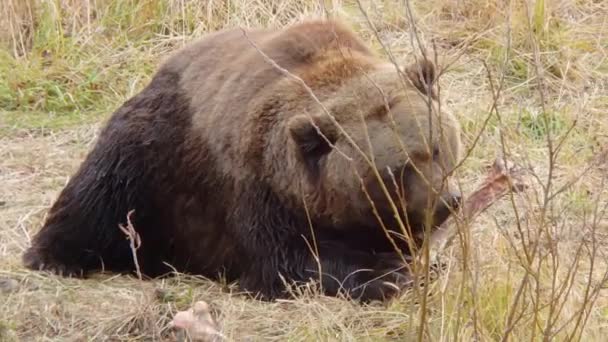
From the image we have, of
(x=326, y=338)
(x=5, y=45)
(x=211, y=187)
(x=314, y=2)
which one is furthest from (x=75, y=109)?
(x=326, y=338)

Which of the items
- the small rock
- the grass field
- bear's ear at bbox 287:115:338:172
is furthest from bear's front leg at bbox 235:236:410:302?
the small rock

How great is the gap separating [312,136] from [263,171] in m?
0.35

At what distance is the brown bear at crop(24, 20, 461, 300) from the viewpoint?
5449 millimetres

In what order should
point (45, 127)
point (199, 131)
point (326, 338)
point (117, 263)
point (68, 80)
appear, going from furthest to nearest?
point (68, 80), point (45, 127), point (117, 263), point (199, 131), point (326, 338)

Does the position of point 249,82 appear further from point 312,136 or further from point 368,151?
point 368,151

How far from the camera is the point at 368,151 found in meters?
5.41

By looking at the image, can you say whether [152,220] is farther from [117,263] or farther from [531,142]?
[531,142]

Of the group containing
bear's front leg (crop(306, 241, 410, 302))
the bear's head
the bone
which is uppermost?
the bear's head

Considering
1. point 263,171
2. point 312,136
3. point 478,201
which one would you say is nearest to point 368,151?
point 312,136

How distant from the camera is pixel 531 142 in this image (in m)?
8.09

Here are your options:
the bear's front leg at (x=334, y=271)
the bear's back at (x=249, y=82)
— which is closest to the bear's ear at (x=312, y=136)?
the bear's back at (x=249, y=82)

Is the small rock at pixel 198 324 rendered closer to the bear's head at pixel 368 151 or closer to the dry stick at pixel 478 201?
the bear's head at pixel 368 151

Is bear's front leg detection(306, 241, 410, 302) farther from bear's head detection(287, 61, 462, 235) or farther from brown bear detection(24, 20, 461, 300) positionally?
bear's head detection(287, 61, 462, 235)

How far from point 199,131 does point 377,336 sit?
157 centimetres
